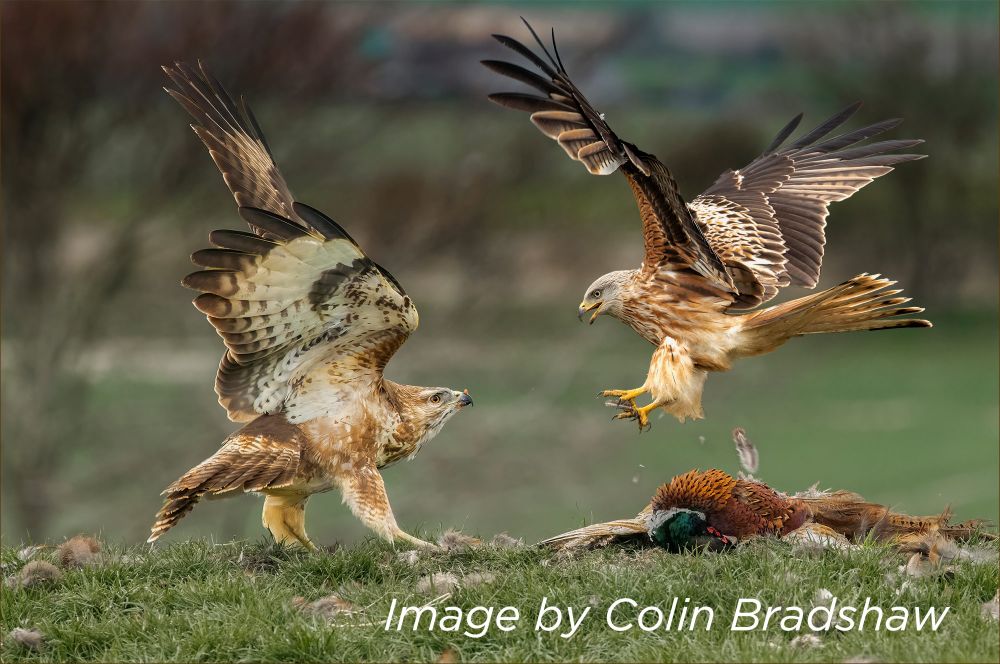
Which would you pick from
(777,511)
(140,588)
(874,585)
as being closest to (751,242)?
(777,511)

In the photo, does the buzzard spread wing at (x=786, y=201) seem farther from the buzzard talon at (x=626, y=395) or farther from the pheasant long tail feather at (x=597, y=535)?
the pheasant long tail feather at (x=597, y=535)

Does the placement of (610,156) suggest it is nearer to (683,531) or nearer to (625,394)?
(625,394)

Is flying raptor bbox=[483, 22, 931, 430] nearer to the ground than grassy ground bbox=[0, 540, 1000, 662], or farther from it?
farther from it

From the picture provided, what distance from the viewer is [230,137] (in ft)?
20.2

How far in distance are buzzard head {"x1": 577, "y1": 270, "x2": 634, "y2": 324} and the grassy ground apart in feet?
4.20

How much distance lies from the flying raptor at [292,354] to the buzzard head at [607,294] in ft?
2.65

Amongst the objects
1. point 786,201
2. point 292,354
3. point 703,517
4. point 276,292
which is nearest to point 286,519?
point 292,354

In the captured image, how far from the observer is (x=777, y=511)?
19.2ft

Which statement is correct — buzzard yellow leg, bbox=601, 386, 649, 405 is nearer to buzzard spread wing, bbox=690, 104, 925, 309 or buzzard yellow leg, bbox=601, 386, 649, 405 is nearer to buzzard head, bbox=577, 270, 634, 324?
buzzard head, bbox=577, 270, 634, 324

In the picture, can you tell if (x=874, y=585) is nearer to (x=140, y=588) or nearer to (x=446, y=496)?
(x=140, y=588)

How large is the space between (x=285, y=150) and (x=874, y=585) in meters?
8.79

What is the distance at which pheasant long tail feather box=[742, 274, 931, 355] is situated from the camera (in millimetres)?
5527

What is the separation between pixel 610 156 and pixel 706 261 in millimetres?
870

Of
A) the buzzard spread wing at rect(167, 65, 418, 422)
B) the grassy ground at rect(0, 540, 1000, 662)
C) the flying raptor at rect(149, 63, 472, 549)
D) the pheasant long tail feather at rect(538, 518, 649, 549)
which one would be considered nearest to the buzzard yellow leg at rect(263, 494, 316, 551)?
the flying raptor at rect(149, 63, 472, 549)
